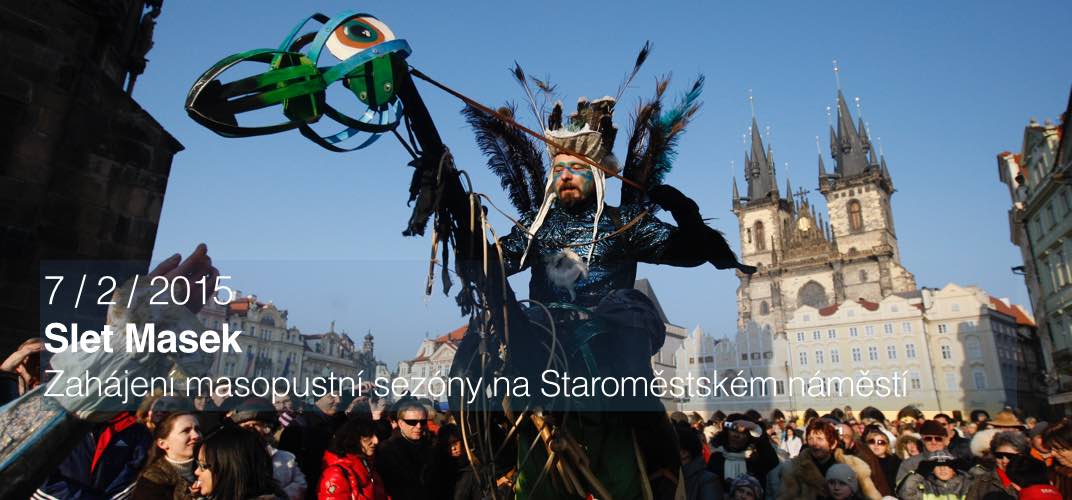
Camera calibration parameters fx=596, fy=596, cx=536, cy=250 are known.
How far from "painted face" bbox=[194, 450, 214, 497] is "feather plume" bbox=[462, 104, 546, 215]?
2.13m

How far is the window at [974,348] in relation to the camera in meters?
50.2

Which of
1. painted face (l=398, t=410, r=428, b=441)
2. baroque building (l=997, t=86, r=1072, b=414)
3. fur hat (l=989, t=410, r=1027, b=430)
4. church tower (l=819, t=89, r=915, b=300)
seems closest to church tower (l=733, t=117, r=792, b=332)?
church tower (l=819, t=89, r=915, b=300)

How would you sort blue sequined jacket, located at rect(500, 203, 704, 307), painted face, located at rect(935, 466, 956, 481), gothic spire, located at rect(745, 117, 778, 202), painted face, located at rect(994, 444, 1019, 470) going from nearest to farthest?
blue sequined jacket, located at rect(500, 203, 704, 307)
painted face, located at rect(994, 444, 1019, 470)
painted face, located at rect(935, 466, 956, 481)
gothic spire, located at rect(745, 117, 778, 202)

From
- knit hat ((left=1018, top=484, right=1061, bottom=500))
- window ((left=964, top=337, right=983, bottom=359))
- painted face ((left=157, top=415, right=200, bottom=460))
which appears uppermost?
window ((left=964, top=337, right=983, bottom=359))

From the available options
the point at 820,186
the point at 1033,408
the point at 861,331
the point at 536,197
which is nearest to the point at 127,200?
the point at 536,197

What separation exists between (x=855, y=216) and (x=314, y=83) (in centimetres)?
8658

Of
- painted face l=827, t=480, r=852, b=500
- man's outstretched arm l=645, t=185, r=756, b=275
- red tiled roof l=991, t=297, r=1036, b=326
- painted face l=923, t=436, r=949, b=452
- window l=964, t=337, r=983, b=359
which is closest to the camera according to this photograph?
man's outstretched arm l=645, t=185, r=756, b=275

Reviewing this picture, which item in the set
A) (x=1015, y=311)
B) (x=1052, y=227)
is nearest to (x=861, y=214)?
(x=1015, y=311)

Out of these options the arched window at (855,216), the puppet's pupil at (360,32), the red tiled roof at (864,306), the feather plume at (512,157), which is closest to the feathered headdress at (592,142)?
the feather plume at (512,157)

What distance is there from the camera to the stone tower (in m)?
72.9

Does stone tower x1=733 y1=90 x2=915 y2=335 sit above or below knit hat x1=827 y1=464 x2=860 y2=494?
above

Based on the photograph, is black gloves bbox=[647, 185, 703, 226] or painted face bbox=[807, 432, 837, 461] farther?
painted face bbox=[807, 432, 837, 461]

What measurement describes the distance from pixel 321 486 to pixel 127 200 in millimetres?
4499

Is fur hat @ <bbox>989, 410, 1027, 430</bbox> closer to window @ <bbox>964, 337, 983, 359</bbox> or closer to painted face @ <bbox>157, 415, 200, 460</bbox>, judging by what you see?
painted face @ <bbox>157, 415, 200, 460</bbox>
